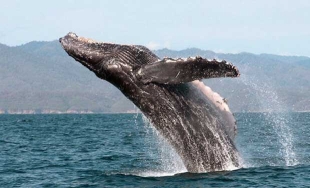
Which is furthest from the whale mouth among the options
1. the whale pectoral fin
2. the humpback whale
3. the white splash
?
the white splash

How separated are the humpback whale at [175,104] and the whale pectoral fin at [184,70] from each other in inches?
4.2

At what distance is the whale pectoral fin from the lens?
1044cm

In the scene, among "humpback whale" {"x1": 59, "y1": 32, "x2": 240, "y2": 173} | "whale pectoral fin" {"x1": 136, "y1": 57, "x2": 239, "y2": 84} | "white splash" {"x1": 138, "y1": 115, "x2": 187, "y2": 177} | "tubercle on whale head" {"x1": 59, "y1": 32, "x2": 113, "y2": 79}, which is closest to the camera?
"whale pectoral fin" {"x1": 136, "y1": 57, "x2": 239, "y2": 84}

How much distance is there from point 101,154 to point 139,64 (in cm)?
994

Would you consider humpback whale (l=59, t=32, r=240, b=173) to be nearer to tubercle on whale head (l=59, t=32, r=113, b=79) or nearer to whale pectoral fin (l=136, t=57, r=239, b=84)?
tubercle on whale head (l=59, t=32, r=113, b=79)

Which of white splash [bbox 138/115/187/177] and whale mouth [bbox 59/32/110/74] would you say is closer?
whale mouth [bbox 59/32/110/74]

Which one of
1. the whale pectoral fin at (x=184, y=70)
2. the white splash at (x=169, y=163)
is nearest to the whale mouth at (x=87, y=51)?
the whale pectoral fin at (x=184, y=70)

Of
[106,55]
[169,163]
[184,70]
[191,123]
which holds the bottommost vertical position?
[169,163]

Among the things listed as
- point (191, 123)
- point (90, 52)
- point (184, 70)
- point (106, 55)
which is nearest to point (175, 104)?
point (191, 123)

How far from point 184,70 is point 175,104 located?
1245 mm

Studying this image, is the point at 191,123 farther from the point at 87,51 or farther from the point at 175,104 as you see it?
the point at 87,51

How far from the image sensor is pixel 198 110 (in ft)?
39.3

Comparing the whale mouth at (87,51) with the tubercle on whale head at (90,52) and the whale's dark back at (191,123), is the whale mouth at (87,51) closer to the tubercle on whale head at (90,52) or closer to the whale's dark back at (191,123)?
the tubercle on whale head at (90,52)

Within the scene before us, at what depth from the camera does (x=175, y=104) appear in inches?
471
